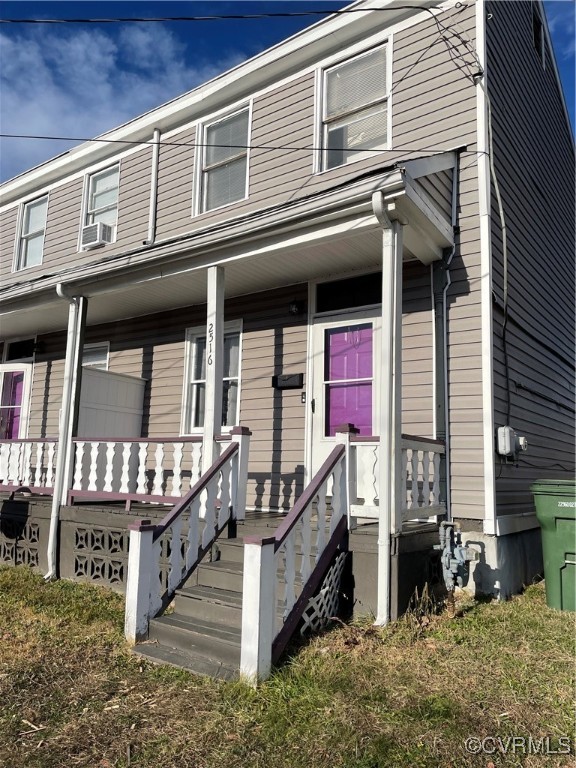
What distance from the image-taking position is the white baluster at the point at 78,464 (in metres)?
6.64

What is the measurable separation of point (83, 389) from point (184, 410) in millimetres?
1318

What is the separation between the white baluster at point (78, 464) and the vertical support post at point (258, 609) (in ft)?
11.9

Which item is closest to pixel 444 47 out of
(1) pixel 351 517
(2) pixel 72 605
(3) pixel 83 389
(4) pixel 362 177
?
(4) pixel 362 177

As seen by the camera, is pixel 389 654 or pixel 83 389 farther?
pixel 83 389

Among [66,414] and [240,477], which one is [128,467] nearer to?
[66,414]

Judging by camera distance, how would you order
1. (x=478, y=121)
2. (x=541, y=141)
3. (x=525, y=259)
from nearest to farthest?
(x=478, y=121), (x=525, y=259), (x=541, y=141)

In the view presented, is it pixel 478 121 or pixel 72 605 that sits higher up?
pixel 478 121

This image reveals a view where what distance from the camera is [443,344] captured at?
19.0 ft

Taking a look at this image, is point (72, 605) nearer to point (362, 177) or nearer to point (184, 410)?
point (184, 410)

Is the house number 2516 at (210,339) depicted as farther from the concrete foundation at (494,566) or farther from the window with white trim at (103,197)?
the window with white trim at (103,197)

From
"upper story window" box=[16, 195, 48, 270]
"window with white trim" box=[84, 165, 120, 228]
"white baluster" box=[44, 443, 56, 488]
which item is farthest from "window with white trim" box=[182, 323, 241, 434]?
"upper story window" box=[16, 195, 48, 270]

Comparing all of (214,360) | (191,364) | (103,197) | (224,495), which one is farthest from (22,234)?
(224,495)

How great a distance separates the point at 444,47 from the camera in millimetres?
6418

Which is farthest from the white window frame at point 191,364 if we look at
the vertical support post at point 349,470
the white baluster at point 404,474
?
the white baluster at point 404,474
